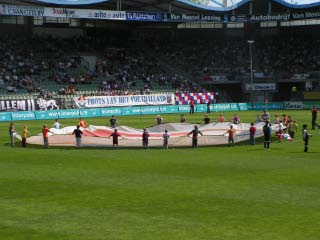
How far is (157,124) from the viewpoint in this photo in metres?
42.8

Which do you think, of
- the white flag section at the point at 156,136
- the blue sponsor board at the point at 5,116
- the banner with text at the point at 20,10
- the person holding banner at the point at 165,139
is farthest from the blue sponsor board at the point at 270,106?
the person holding banner at the point at 165,139

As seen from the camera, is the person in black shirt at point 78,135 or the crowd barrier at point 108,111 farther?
the crowd barrier at point 108,111

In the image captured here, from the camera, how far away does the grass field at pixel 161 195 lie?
49.3 feet


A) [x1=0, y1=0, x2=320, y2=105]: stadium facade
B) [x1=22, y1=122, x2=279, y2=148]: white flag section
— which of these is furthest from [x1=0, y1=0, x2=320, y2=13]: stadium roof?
[x1=22, y1=122, x2=279, y2=148]: white flag section

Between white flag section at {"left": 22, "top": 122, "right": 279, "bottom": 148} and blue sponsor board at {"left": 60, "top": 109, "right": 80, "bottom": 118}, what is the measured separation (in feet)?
75.8

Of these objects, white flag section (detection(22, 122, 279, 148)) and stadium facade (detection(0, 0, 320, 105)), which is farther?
stadium facade (detection(0, 0, 320, 105))

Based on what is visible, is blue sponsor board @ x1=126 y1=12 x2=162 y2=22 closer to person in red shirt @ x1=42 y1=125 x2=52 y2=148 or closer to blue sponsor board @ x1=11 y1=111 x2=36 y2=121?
blue sponsor board @ x1=11 y1=111 x2=36 y2=121

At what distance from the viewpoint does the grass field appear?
15023 mm

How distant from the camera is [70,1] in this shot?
68188mm

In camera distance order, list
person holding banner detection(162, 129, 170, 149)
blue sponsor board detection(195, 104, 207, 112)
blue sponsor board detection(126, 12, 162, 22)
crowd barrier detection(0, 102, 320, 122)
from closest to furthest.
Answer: person holding banner detection(162, 129, 170, 149)
crowd barrier detection(0, 102, 320, 122)
blue sponsor board detection(195, 104, 207, 112)
blue sponsor board detection(126, 12, 162, 22)

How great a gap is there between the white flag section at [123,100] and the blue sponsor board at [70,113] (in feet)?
8.77

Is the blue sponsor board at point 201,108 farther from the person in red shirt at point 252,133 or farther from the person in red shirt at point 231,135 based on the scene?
the person in red shirt at point 252,133

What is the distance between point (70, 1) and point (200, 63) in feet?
76.1

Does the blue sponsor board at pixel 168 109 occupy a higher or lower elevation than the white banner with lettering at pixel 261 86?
lower
